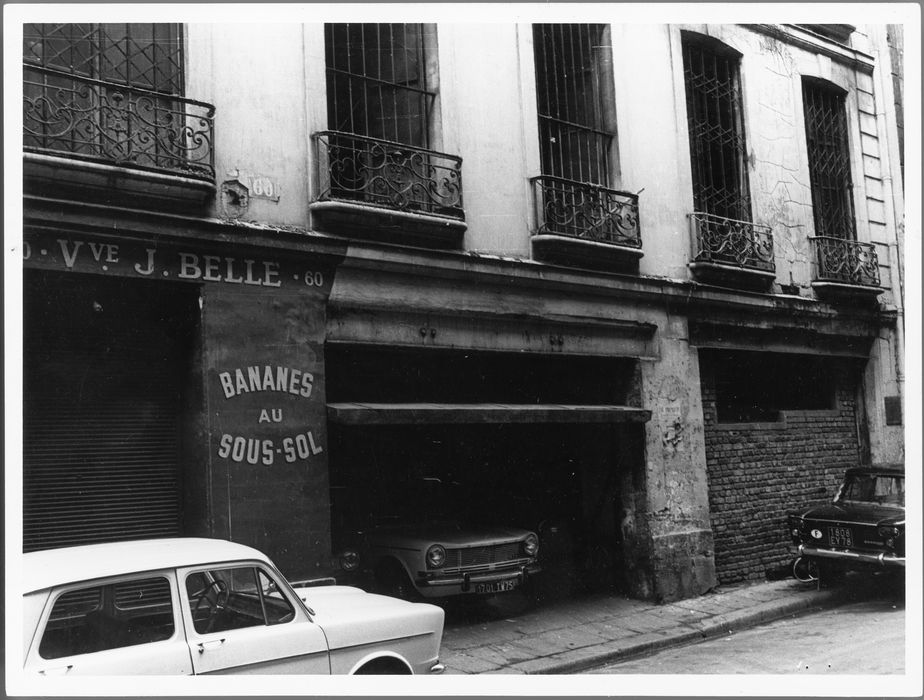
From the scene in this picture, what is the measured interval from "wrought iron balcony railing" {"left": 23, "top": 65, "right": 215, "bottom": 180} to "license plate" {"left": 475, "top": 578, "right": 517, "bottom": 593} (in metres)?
4.61

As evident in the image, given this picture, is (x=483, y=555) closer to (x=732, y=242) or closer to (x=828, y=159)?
(x=732, y=242)

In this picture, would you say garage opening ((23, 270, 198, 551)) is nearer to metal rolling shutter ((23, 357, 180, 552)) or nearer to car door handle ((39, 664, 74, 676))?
metal rolling shutter ((23, 357, 180, 552))

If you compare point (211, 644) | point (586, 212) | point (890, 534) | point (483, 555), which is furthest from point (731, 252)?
point (211, 644)

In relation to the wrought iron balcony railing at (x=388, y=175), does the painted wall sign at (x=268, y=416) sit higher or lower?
lower

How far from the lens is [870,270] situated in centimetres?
1215

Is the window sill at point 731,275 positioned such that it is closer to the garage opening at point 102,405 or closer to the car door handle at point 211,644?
the garage opening at point 102,405

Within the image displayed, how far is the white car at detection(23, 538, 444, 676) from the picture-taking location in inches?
184

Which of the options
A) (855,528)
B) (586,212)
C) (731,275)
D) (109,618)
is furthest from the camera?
(731,275)

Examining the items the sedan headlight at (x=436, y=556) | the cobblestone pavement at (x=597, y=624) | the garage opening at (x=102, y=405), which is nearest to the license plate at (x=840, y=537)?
the cobblestone pavement at (x=597, y=624)

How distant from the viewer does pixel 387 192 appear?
8.57 metres

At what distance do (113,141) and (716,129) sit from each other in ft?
24.7

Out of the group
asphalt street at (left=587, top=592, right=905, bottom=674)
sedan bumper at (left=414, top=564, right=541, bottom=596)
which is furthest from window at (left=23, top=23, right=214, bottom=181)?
asphalt street at (left=587, top=592, right=905, bottom=674)

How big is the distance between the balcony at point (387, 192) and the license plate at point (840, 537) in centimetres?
543

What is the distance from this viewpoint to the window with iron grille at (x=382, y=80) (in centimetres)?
876
